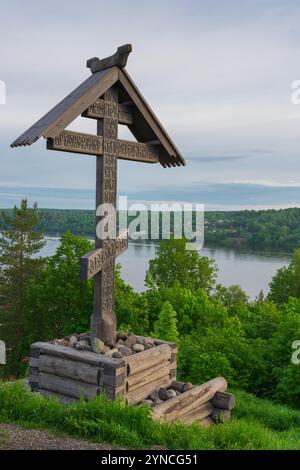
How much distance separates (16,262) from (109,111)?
71.7 feet

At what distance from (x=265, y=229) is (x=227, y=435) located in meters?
75.1

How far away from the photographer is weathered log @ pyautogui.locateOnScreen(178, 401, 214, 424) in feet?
26.0

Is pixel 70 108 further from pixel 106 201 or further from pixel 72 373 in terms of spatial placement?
pixel 72 373

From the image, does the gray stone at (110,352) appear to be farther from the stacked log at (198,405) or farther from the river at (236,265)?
the river at (236,265)

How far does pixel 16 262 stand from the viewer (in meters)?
28.8

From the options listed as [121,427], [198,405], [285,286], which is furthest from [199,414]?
[285,286]

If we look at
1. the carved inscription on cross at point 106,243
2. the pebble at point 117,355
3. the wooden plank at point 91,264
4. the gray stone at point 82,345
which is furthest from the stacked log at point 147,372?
the wooden plank at point 91,264

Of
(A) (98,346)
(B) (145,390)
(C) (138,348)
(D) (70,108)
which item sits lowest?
(B) (145,390)

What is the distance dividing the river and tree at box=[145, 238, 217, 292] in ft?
54.4

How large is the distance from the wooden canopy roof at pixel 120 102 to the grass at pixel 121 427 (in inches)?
140

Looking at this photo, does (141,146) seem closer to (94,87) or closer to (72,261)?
(94,87)

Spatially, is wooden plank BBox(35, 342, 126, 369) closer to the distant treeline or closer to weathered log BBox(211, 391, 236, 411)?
weathered log BBox(211, 391, 236, 411)

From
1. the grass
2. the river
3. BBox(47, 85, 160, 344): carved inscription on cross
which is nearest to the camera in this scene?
the grass

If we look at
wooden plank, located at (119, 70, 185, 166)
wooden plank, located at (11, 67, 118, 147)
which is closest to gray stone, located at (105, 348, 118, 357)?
wooden plank, located at (11, 67, 118, 147)
